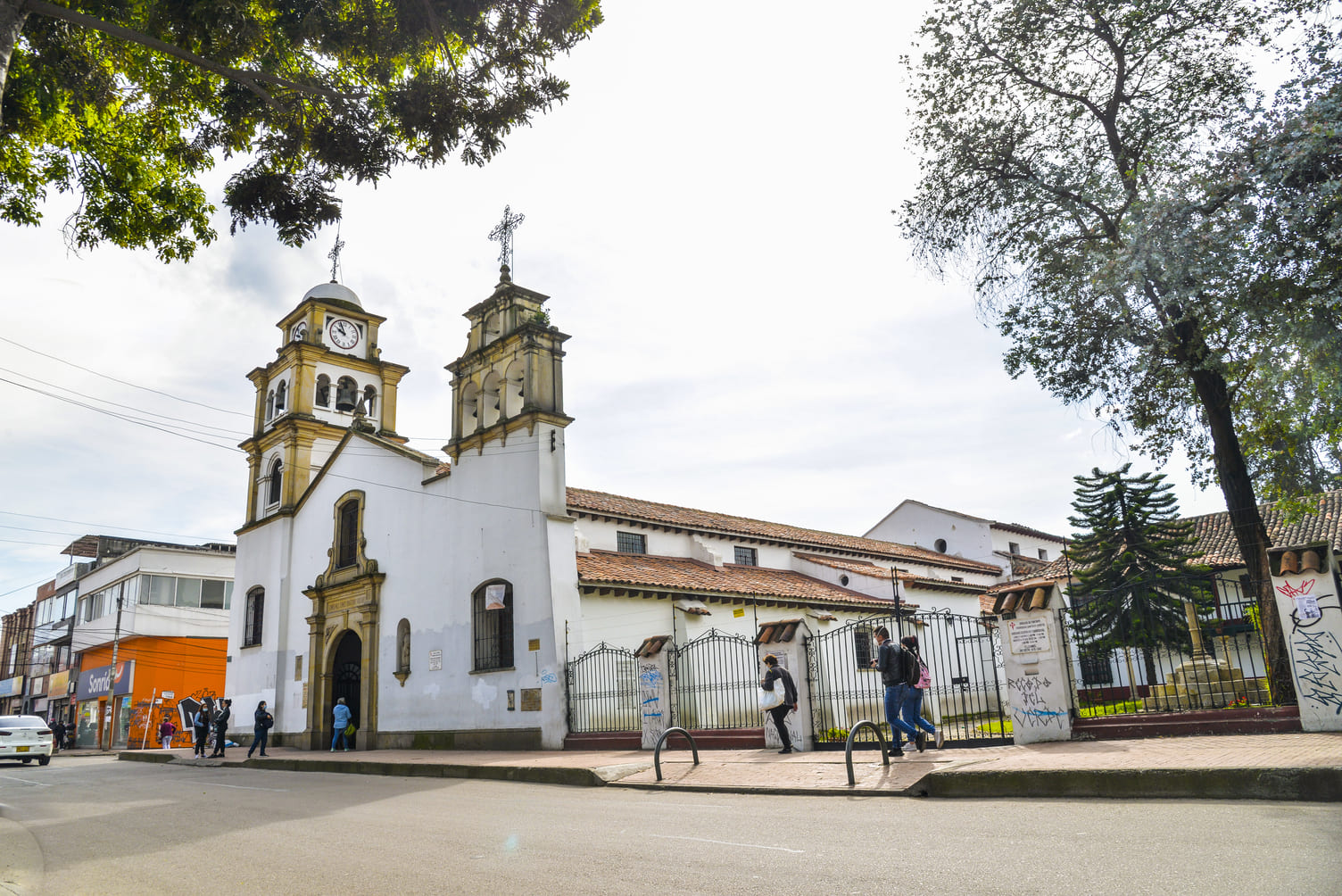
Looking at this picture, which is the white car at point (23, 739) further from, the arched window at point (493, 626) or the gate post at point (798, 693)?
the gate post at point (798, 693)

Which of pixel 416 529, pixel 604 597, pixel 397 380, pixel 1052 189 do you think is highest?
pixel 397 380

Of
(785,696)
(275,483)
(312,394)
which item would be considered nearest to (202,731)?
(275,483)

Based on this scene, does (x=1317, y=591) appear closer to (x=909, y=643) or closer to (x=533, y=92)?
(x=909, y=643)

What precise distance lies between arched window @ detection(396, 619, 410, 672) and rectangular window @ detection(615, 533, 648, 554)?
5.71 metres

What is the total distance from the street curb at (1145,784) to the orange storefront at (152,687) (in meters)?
36.5

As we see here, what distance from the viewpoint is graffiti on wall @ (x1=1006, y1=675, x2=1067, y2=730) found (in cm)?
1153

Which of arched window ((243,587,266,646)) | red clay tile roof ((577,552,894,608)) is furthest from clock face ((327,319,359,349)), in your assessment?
red clay tile roof ((577,552,894,608))

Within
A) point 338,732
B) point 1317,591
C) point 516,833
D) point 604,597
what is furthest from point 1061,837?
point 338,732

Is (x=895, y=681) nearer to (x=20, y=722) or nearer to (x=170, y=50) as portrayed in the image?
(x=170, y=50)

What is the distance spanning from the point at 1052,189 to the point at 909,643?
8.49 m

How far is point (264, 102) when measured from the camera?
870 centimetres

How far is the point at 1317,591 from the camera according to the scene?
999cm

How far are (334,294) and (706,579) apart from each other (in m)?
17.0

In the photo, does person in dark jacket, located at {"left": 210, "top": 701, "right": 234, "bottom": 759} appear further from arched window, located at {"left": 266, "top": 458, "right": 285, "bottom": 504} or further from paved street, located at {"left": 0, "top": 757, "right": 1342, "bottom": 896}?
paved street, located at {"left": 0, "top": 757, "right": 1342, "bottom": 896}
